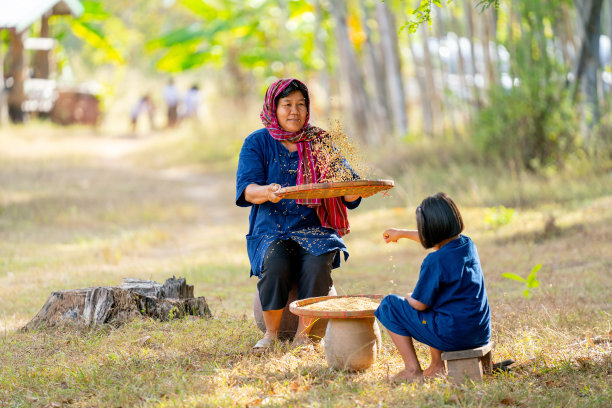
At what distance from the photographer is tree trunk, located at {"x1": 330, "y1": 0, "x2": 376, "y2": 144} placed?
49.1 ft

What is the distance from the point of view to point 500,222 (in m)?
9.12

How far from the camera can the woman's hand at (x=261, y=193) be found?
421cm

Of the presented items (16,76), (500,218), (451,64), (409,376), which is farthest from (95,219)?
(451,64)

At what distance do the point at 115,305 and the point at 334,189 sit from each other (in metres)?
1.98

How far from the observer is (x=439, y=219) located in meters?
3.84

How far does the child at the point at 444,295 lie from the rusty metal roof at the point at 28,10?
18033 mm

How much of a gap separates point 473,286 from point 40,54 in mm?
20310

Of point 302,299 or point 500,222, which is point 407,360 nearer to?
point 302,299

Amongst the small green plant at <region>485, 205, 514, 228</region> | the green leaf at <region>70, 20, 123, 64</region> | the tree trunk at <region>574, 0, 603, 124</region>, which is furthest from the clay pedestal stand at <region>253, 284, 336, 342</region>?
the green leaf at <region>70, 20, 123, 64</region>

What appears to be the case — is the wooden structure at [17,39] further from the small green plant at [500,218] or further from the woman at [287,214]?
the woman at [287,214]

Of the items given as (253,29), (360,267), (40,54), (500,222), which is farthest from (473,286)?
(40,54)

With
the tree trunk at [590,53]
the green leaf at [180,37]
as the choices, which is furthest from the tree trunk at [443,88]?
the green leaf at [180,37]

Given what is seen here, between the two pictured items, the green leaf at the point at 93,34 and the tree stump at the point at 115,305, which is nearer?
the tree stump at the point at 115,305

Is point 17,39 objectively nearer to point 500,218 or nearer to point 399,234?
point 500,218
